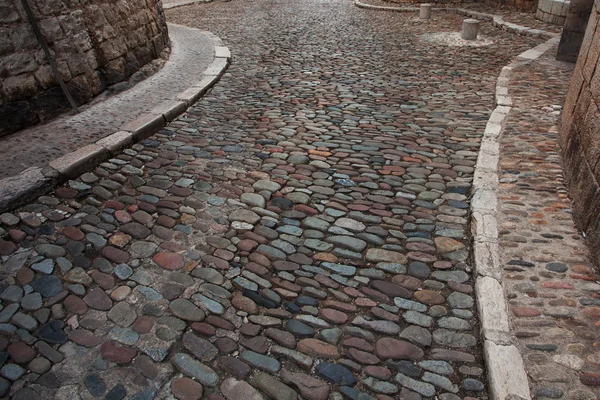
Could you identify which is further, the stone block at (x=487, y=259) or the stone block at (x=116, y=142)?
the stone block at (x=116, y=142)

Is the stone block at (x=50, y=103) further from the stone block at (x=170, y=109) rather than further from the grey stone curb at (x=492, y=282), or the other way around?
the grey stone curb at (x=492, y=282)

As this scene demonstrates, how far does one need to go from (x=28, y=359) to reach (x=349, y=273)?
6.67 ft

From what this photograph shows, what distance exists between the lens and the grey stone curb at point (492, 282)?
229 centimetres

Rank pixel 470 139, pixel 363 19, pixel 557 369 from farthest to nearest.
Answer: pixel 363 19 → pixel 470 139 → pixel 557 369

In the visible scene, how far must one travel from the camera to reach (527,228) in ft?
11.4

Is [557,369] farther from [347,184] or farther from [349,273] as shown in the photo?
[347,184]

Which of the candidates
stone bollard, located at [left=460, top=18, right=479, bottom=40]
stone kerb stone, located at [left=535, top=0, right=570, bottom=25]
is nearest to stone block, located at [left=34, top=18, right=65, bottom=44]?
stone bollard, located at [left=460, top=18, right=479, bottom=40]

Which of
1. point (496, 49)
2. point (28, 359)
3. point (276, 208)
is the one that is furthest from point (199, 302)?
point (496, 49)

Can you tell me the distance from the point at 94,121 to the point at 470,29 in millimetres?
8608

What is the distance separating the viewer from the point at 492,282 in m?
2.94

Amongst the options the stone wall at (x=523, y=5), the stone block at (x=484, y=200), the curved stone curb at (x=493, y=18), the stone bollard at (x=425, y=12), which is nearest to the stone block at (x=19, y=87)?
the stone block at (x=484, y=200)

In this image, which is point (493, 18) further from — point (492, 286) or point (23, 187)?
point (23, 187)

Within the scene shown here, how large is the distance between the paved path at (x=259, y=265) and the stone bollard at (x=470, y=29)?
4.97 m

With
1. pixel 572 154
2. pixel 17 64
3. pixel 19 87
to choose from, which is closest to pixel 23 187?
pixel 19 87
